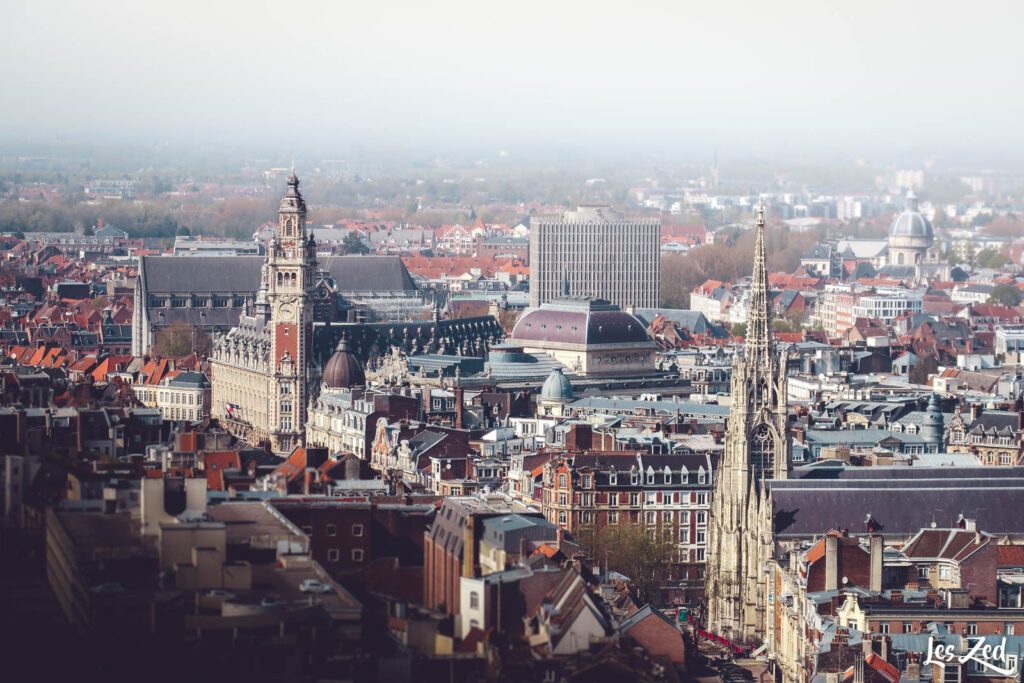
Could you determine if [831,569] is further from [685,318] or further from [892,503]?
[685,318]

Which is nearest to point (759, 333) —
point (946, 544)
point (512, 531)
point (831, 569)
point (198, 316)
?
point (946, 544)

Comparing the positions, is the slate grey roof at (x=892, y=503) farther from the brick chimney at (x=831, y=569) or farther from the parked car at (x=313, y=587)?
the parked car at (x=313, y=587)

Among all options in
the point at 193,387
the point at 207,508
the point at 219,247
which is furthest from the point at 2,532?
the point at 219,247

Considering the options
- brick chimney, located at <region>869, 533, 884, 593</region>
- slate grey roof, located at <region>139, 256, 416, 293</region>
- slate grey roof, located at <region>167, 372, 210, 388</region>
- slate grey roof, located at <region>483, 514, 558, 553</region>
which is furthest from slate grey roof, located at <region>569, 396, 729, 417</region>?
slate grey roof, located at <region>139, 256, 416, 293</region>

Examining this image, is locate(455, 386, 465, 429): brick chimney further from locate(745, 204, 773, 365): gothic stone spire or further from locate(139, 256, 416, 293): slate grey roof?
locate(139, 256, 416, 293): slate grey roof

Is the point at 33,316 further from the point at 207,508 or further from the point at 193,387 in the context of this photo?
the point at 207,508
